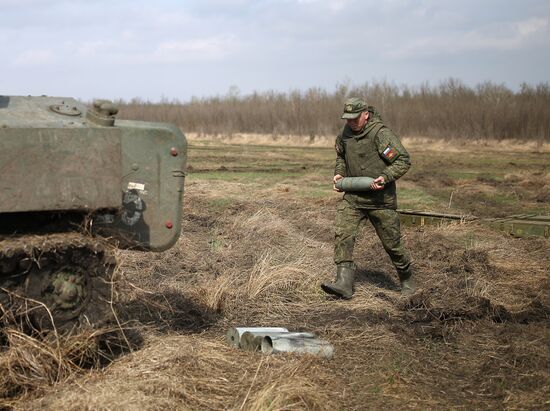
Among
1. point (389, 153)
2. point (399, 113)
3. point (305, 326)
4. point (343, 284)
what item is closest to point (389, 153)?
point (389, 153)

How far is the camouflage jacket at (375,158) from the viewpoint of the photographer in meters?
8.18

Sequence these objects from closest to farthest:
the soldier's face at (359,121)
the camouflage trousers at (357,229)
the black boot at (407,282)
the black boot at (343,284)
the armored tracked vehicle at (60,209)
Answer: the armored tracked vehicle at (60,209) < the black boot at (343,284) < the soldier's face at (359,121) < the camouflage trousers at (357,229) < the black boot at (407,282)

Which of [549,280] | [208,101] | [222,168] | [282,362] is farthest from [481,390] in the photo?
[208,101]

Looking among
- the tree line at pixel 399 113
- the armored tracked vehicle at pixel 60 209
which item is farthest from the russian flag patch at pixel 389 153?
the tree line at pixel 399 113

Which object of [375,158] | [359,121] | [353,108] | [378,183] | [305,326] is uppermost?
[353,108]

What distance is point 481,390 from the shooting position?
5.64 m

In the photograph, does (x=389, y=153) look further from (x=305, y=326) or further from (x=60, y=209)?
(x=60, y=209)

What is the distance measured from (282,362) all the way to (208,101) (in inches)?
1903

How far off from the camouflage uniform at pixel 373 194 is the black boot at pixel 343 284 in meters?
0.05

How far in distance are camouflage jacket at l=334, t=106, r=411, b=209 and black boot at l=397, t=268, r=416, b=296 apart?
669mm

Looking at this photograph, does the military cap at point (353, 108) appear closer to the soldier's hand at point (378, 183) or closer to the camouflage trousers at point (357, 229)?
the soldier's hand at point (378, 183)

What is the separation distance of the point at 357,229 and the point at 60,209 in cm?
379

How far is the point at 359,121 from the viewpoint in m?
8.23

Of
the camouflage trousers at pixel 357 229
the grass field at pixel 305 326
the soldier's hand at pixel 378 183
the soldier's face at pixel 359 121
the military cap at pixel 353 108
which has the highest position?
the military cap at pixel 353 108
